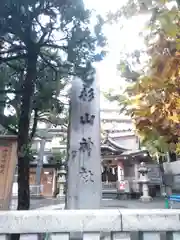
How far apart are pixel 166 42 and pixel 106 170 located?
73.9ft

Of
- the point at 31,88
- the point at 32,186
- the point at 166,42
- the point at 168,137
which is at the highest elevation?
the point at 31,88

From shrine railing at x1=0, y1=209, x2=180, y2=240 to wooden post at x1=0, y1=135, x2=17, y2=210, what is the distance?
936 mm

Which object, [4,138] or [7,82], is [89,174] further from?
[7,82]

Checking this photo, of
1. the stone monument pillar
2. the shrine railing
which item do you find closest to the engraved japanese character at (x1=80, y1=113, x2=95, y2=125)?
the stone monument pillar

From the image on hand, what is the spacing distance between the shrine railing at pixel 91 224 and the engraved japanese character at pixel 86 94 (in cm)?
384

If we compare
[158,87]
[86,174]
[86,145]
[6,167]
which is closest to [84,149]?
[86,145]

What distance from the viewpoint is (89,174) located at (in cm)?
474

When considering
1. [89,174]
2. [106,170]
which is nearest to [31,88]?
[89,174]

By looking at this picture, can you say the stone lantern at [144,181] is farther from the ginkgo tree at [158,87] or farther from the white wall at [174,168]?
the ginkgo tree at [158,87]

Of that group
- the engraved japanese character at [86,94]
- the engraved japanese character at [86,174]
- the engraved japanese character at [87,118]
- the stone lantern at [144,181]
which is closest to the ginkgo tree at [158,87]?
the engraved japanese character at [86,174]

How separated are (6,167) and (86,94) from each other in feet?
9.86

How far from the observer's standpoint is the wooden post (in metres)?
2.38

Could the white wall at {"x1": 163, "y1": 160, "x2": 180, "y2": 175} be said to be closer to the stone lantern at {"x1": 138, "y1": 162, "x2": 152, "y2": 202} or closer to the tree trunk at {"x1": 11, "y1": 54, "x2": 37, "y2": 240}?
the tree trunk at {"x1": 11, "y1": 54, "x2": 37, "y2": 240}

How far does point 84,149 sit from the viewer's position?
486 centimetres
